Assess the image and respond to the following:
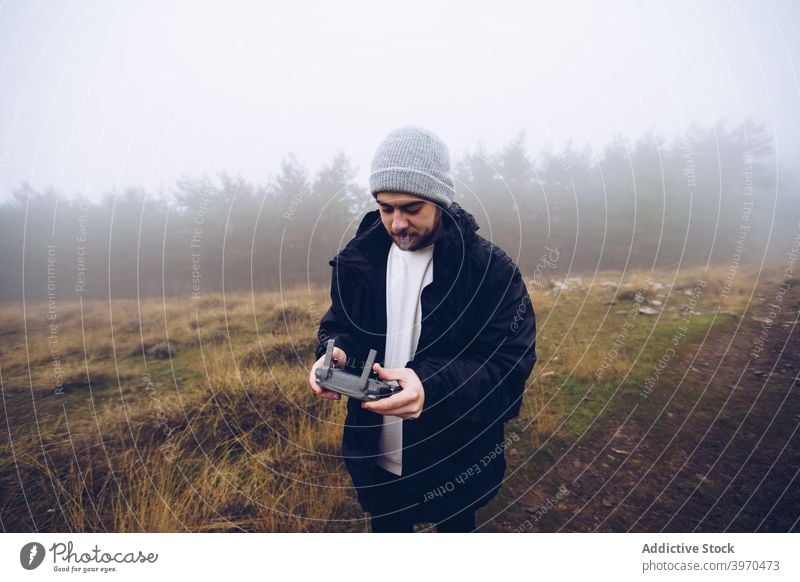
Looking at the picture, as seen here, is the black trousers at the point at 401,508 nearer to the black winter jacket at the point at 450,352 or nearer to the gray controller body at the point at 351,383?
the black winter jacket at the point at 450,352

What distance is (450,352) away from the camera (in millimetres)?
1225

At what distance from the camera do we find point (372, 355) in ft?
3.07

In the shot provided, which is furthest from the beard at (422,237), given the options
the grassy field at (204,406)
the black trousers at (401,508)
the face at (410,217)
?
the grassy field at (204,406)

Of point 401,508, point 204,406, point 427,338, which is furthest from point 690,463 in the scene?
point 204,406

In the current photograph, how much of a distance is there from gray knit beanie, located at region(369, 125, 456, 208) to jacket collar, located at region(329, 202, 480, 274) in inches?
3.4

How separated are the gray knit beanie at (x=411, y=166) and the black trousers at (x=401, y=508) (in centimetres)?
113

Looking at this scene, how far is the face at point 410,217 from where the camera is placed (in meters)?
1.20

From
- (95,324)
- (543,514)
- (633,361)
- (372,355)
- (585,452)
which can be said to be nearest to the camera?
(372,355)

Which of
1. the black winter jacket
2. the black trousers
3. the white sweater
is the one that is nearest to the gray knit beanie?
the black winter jacket

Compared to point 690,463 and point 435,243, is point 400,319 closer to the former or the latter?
point 435,243

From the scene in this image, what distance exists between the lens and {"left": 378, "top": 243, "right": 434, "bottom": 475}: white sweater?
1.30m
